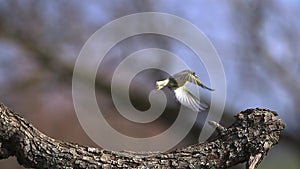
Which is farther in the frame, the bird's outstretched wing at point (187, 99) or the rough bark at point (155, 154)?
the bird's outstretched wing at point (187, 99)

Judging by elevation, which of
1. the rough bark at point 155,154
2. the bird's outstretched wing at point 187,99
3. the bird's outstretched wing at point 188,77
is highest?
the bird's outstretched wing at point 188,77

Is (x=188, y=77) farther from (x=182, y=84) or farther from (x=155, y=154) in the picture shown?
(x=155, y=154)

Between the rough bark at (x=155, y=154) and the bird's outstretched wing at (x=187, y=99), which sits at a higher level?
the bird's outstretched wing at (x=187, y=99)

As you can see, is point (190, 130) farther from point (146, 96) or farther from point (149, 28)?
point (149, 28)

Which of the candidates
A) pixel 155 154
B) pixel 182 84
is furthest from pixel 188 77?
pixel 155 154

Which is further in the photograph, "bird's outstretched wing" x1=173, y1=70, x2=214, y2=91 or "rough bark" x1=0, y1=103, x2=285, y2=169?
"bird's outstretched wing" x1=173, y1=70, x2=214, y2=91
